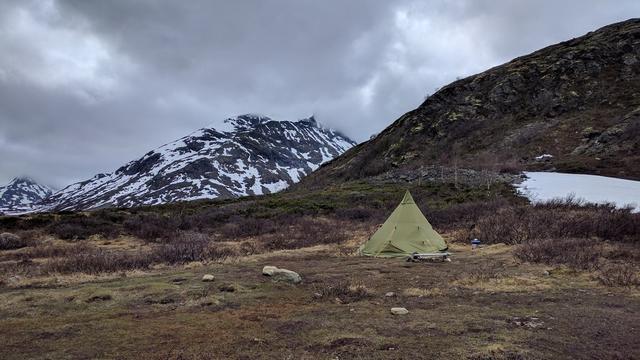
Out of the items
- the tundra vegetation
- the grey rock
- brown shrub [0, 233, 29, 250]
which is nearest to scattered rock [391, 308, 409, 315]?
the grey rock

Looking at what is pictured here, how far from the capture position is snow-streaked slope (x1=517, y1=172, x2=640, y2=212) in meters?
29.8

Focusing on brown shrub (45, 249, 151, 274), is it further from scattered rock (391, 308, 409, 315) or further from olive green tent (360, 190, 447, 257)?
scattered rock (391, 308, 409, 315)

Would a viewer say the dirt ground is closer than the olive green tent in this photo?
Yes

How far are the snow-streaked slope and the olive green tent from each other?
512 inches

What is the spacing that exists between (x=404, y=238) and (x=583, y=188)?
21675 mm

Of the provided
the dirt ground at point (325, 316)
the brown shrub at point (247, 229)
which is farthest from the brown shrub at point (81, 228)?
the dirt ground at point (325, 316)

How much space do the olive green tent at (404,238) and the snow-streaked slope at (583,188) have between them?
42.7 feet

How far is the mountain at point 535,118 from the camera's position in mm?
55125

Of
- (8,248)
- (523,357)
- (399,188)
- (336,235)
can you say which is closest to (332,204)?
(399,188)

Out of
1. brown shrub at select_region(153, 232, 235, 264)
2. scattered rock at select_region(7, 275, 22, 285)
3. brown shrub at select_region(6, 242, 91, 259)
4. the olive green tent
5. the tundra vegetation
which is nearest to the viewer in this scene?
the tundra vegetation

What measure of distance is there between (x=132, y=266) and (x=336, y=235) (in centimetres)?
1263

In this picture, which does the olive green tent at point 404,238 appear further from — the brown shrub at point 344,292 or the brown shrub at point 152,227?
the brown shrub at point 152,227

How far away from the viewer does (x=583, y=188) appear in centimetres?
3491

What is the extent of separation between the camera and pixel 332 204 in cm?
4234
